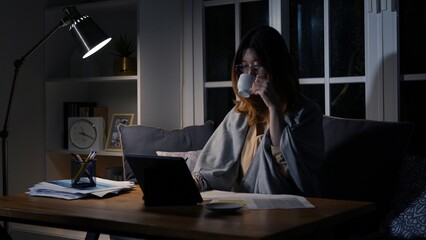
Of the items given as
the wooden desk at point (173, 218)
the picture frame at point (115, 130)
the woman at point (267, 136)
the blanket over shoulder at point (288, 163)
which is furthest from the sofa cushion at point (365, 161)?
the picture frame at point (115, 130)

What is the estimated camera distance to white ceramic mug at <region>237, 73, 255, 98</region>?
2.32 m

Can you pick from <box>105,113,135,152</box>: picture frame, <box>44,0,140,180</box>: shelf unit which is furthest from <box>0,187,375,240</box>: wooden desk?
<box>44,0,140,180</box>: shelf unit

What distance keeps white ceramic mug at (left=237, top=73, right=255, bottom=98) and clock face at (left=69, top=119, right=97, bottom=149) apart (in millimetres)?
1460

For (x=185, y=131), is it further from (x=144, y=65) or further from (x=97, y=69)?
(x=97, y=69)

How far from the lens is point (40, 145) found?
3732 millimetres

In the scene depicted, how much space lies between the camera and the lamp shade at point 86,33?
269cm

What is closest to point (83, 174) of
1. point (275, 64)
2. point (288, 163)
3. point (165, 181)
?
point (165, 181)

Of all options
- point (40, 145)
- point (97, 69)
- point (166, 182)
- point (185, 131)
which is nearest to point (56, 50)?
point (97, 69)

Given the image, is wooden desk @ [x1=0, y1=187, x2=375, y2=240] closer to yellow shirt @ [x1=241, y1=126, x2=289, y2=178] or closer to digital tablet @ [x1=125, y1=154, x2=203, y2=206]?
digital tablet @ [x1=125, y1=154, x2=203, y2=206]

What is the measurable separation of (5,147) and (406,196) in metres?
1.96

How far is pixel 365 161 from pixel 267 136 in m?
0.50

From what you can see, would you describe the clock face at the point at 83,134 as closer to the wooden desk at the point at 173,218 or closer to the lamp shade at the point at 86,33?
the lamp shade at the point at 86,33

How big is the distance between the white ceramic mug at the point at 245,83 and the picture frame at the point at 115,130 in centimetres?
137

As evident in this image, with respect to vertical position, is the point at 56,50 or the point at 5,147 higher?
the point at 56,50
